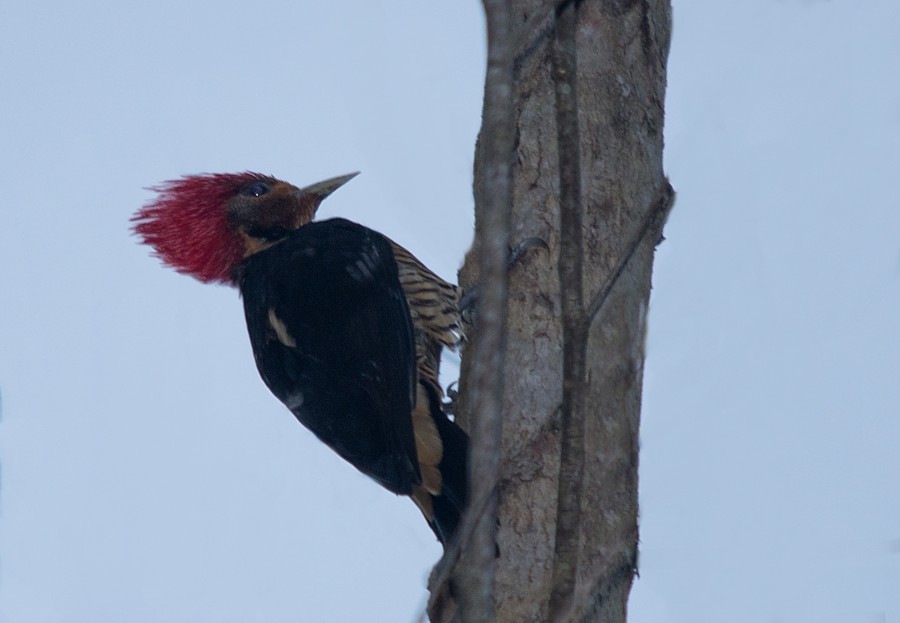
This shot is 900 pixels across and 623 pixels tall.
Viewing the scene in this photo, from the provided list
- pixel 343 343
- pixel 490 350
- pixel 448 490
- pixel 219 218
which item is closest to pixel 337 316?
pixel 343 343

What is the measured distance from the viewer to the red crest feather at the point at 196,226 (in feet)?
14.9

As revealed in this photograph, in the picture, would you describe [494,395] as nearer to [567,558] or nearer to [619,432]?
[567,558]

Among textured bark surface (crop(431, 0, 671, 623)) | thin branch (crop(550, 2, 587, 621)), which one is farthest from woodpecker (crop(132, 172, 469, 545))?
thin branch (crop(550, 2, 587, 621))

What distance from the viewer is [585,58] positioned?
10.5ft

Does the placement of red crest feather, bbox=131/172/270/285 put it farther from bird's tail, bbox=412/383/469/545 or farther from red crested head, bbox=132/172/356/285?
bird's tail, bbox=412/383/469/545

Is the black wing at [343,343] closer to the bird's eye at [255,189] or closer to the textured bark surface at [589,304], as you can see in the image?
the textured bark surface at [589,304]

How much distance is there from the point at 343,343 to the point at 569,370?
1.87 metres

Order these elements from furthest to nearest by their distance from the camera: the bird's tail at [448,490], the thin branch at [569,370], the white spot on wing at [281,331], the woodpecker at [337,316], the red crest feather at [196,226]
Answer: the red crest feather at [196,226], the white spot on wing at [281,331], the woodpecker at [337,316], the bird's tail at [448,490], the thin branch at [569,370]

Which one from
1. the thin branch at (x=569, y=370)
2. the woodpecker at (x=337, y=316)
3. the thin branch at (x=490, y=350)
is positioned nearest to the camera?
the thin branch at (x=490, y=350)

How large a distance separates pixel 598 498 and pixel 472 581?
1033 millimetres

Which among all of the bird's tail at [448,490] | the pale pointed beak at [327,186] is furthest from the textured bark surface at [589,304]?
the pale pointed beak at [327,186]

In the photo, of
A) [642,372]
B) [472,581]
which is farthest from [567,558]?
[642,372]

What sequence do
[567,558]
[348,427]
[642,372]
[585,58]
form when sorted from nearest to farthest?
[567,558] → [642,372] → [585,58] → [348,427]

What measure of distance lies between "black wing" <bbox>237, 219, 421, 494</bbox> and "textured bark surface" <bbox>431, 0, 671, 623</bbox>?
27 cm
